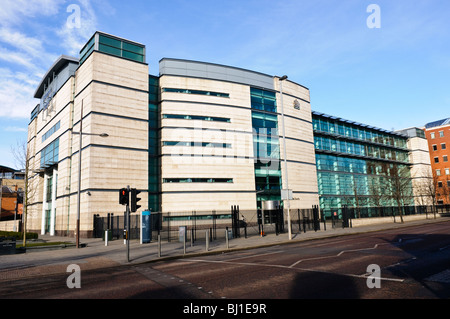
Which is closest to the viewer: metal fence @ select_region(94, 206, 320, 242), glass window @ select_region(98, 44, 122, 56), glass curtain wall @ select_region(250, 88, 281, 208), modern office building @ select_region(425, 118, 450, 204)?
metal fence @ select_region(94, 206, 320, 242)

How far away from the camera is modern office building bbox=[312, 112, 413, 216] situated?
56656mm

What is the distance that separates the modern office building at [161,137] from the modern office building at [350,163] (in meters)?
5.58

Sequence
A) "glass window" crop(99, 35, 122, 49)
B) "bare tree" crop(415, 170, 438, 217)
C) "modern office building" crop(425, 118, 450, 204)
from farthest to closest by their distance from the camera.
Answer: "modern office building" crop(425, 118, 450, 204), "bare tree" crop(415, 170, 438, 217), "glass window" crop(99, 35, 122, 49)

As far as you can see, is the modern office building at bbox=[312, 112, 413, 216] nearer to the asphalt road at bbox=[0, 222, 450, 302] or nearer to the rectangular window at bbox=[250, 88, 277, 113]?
the rectangular window at bbox=[250, 88, 277, 113]

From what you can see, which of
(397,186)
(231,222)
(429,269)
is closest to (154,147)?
(231,222)

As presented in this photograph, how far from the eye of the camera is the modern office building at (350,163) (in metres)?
56.7

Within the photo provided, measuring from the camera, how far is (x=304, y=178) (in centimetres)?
5059

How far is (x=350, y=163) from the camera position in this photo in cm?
6253

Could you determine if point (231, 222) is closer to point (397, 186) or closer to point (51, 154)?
point (397, 186)

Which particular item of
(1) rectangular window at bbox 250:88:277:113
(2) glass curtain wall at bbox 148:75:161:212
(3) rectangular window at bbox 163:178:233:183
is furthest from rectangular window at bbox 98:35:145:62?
(1) rectangular window at bbox 250:88:277:113

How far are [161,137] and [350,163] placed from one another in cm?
4077

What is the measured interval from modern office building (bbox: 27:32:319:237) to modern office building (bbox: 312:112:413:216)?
5584 millimetres

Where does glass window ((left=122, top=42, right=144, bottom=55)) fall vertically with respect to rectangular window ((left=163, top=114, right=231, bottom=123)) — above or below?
above
